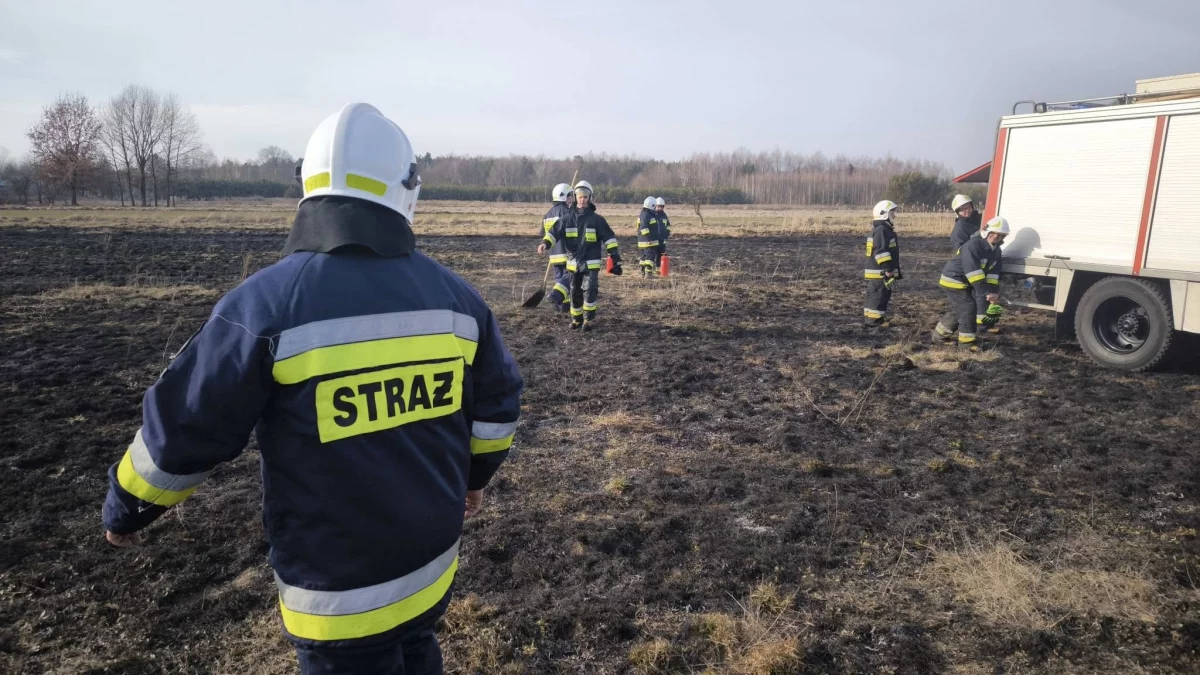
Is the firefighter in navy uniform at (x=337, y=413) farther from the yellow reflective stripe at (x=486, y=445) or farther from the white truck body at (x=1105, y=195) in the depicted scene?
the white truck body at (x=1105, y=195)

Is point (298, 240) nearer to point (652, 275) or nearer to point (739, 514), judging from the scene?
point (739, 514)

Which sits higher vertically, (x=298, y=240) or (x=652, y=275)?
(x=298, y=240)

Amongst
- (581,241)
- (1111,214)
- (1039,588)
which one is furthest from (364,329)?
(1111,214)

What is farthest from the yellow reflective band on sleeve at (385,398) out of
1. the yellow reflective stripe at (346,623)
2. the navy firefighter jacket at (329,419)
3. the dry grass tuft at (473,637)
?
the dry grass tuft at (473,637)

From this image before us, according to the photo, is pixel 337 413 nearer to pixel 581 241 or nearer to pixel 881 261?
pixel 581 241

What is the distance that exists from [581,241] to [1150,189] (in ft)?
21.1

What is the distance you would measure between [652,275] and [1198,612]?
40.9 feet

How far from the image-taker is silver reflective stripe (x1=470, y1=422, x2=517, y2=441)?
2.21m

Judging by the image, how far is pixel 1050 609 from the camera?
3.33 m

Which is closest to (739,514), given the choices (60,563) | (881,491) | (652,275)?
(881,491)

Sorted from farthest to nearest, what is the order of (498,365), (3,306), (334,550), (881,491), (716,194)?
1. (716,194)
2. (3,306)
3. (881,491)
4. (498,365)
5. (334,550)

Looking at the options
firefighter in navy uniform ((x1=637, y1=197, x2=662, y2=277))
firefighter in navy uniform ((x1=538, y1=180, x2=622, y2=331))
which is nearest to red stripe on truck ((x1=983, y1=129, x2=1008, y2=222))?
firefighter in navy uniform ((x1=538, y1=180, x2=622, y2=331))

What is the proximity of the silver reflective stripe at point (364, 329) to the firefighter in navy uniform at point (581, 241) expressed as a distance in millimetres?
7616

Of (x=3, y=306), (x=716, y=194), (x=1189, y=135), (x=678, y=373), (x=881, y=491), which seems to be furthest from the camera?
(x=716, y=194)
